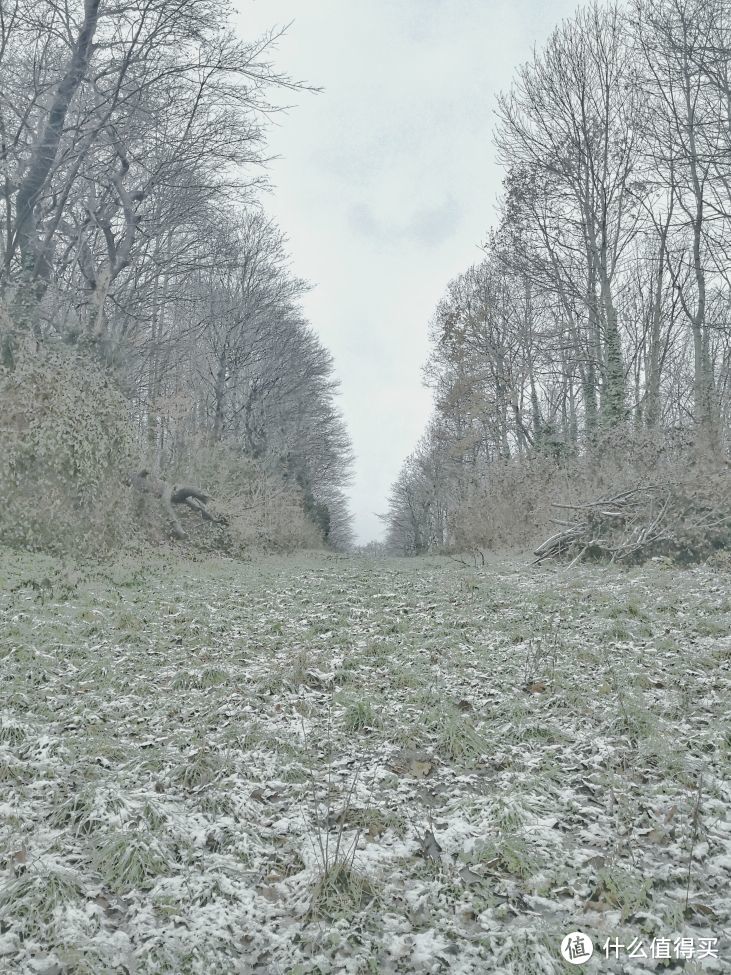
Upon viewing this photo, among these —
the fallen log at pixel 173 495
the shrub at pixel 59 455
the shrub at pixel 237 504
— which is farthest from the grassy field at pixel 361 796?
the shrub at pixel 237 504

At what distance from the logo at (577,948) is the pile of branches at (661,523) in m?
9.38

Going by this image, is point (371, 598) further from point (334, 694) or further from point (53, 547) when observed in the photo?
point (53, 547)

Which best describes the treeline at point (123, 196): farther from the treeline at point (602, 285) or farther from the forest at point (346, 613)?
the treeline at point (602, 285)

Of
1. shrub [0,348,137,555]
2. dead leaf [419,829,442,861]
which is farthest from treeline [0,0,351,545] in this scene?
dead leaf [419,829,442,861]

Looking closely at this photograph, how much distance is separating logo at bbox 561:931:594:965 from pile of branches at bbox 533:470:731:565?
938 cm

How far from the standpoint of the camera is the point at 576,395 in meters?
29.1

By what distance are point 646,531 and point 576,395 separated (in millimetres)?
18982

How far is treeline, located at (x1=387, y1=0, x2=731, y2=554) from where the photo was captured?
14148 mm

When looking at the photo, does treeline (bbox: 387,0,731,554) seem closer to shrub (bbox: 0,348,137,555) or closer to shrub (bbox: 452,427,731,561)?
shrub (bbox: 452,427,731,561)

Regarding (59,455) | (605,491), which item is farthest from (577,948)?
(605,491)

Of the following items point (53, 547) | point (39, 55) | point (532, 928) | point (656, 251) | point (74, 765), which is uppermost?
point (39, 55)

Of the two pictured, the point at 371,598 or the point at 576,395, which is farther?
the point at 576,395

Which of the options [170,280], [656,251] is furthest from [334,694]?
[170,280]

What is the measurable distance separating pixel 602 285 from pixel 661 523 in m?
9.88
